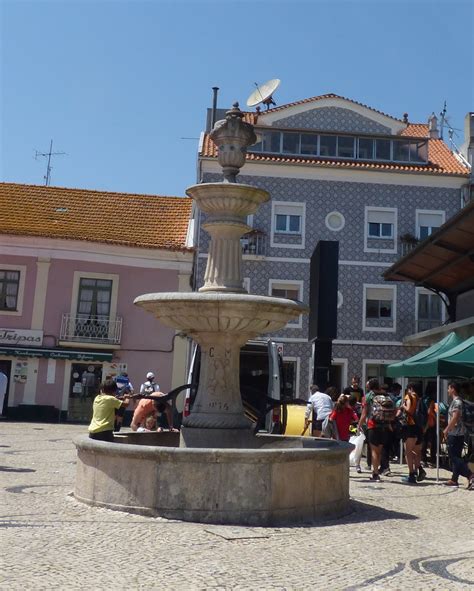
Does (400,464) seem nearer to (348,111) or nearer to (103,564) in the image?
(103,564)

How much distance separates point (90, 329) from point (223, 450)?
69.9ft

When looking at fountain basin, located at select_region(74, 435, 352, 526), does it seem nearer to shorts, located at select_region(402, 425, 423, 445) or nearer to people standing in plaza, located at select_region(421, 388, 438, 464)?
shorts, located at select_region(402, 425, 423, 445)

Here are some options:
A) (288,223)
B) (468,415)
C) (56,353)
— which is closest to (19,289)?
(56,353)

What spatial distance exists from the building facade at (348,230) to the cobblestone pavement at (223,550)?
2080cm

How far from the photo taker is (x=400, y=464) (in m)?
14.8

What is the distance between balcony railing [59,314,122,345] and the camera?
2734cm

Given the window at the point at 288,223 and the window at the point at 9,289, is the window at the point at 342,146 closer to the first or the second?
the window at the point at 288,223

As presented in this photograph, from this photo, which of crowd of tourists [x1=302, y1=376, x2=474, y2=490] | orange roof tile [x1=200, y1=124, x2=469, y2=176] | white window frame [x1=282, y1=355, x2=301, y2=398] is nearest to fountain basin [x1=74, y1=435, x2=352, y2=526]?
crowd of tourists [x1=302, y1=376, x2=474, y2=490]

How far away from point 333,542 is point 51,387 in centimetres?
2223

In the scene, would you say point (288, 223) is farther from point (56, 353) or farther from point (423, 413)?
point (423, 413)

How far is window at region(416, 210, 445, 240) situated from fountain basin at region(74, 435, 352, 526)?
24.4 metres

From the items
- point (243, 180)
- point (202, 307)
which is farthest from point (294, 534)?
point (243, 180)

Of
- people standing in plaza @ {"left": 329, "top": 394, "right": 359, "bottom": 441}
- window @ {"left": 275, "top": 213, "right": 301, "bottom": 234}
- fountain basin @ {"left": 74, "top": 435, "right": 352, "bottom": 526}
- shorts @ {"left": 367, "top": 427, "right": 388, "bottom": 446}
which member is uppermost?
window @ {"left": 275, "top": 213, "right": 301, "bottom": 234}

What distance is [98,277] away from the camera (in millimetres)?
28172
